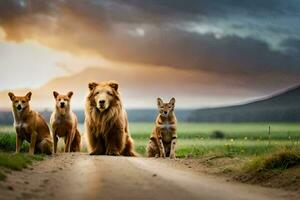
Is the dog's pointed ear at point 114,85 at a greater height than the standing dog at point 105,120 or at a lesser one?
greater

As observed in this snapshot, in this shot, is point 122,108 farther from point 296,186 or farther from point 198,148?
point 296,186

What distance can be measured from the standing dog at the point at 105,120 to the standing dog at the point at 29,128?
1.81 m

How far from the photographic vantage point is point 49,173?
14000mm

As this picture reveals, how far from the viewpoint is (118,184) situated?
1209 centimetres

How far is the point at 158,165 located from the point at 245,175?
9.61 ft

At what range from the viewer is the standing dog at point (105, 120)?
2020 centimetres

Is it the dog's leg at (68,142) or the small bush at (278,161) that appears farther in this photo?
the dog's leg at (68,142)

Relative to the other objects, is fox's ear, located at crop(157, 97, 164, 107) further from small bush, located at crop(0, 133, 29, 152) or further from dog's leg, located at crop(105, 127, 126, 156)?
small bush, located at crop(0, 133, 29, 152)

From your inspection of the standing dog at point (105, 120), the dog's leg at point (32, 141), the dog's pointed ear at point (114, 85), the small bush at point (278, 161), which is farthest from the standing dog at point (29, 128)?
the small bush at point (278, 161)

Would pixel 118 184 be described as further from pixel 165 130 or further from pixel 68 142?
pixel 68 142

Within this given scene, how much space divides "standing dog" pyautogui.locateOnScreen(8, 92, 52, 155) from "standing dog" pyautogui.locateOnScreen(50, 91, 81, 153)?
91 centimetres

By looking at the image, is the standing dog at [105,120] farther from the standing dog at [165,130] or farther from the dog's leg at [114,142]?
the standing dog at [165,130]

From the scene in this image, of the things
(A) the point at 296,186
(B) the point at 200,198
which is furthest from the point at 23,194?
(A) the point at 296,186

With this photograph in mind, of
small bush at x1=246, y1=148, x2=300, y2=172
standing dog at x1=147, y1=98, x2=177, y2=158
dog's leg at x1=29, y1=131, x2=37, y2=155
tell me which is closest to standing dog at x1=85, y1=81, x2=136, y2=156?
standing dog at x1=147, y1=98, x2=177, y2=158
